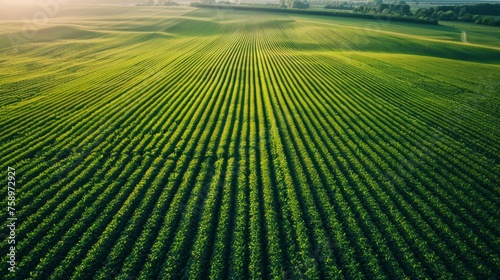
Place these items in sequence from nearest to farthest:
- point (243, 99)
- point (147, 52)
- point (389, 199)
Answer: point (389, 199) → point (243, 99) → point (147, 52)

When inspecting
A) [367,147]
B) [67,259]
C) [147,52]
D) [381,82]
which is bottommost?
[67,259]

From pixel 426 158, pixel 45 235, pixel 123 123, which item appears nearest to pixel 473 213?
pixel 426 158

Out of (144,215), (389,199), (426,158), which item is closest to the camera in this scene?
(144,215)

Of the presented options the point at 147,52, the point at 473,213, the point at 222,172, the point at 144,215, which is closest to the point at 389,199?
the point at 473,213

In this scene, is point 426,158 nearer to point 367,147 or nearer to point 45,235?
point 367,147

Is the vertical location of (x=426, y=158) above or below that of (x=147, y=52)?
below

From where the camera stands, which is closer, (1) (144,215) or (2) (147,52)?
(1) (144,215)

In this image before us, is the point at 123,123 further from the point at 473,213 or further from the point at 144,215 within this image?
the point at 473,213
